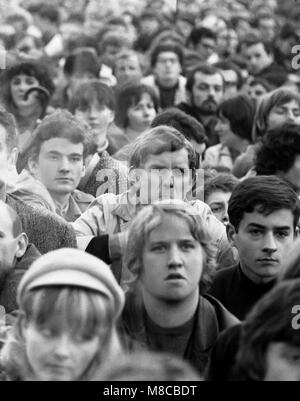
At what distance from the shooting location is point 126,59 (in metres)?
14.2

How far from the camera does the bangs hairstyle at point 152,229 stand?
18.5 feet

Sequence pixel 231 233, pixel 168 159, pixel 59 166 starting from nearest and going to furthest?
pixel 231 233 < pixel 168 159 < pixel 59 166

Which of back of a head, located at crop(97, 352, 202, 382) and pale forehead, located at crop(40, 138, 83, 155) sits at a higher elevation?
pale forehead, located at crop(40, 138, 83, 155)

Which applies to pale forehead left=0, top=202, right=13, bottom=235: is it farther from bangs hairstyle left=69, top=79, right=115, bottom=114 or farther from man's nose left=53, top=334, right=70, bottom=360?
bangs hairstyle left=69, top=79, right=115, bottom=114

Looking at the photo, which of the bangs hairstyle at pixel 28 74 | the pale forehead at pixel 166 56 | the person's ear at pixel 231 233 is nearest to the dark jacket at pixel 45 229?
the person's ear at pixel 231 233

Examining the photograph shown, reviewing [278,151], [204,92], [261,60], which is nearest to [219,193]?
[278,151]

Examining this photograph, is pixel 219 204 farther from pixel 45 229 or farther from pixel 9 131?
pixel 45 229

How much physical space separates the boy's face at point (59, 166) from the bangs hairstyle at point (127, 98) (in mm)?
2999

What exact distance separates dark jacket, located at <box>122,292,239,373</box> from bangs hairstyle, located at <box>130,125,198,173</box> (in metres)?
1.42

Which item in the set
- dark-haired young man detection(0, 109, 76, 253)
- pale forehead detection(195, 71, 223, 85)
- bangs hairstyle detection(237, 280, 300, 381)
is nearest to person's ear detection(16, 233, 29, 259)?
dark-haired young man detection(0, 109, 76, 253)

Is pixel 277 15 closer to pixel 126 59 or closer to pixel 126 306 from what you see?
pixel 126 59

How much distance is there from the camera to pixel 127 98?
1084cm

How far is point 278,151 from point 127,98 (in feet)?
10.1

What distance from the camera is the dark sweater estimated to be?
624 cm
